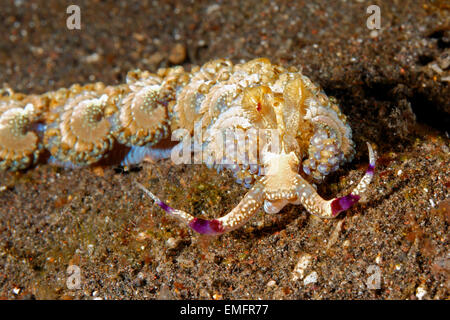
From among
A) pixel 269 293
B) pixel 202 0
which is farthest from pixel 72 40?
pixel 269 293

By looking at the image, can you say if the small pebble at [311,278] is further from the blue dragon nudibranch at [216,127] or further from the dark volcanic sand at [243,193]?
the blue dragon nudibranch at [216,127]

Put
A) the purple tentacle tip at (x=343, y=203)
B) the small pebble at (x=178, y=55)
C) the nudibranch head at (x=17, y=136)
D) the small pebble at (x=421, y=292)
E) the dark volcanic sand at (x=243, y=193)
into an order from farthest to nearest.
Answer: the small pebble at (x=178, y=55)
the nudibranch head at (x=17, y=136)
the dark volcanic sand at (x=243, y=193)
the purple tentacle tip at (x=343, y=203)
the small pebble at (x=421, y=292)

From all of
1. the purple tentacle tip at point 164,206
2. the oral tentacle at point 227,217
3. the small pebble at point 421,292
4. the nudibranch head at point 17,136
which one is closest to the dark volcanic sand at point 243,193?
the small pebble at point 421,292


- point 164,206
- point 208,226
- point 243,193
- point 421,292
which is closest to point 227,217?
point 208,226

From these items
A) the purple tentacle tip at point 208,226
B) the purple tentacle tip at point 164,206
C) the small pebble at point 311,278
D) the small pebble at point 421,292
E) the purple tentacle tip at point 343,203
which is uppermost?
the purple tentacle tip at point 343,203

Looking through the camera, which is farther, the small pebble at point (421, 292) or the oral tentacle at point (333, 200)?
the oral tentacle at point (333, 200)

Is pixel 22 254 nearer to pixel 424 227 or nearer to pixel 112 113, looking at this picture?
pixel 112 113

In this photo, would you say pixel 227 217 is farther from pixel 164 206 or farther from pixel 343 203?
pixel 343 203

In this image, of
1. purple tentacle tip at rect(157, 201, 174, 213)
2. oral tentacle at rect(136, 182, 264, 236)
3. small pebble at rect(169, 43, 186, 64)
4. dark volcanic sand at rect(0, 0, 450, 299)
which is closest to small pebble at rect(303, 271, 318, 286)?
dark volcanic sand at rect(0, 0, 450, 299)

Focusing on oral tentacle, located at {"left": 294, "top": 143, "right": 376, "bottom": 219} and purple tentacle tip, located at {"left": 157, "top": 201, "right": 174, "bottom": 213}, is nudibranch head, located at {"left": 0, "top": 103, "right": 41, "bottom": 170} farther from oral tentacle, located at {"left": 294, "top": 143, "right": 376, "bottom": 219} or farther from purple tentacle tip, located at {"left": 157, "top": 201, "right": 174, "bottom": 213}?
oral tentacle, located at {"left": 294, "top": 143, "right": 376, "bottom": 219}
